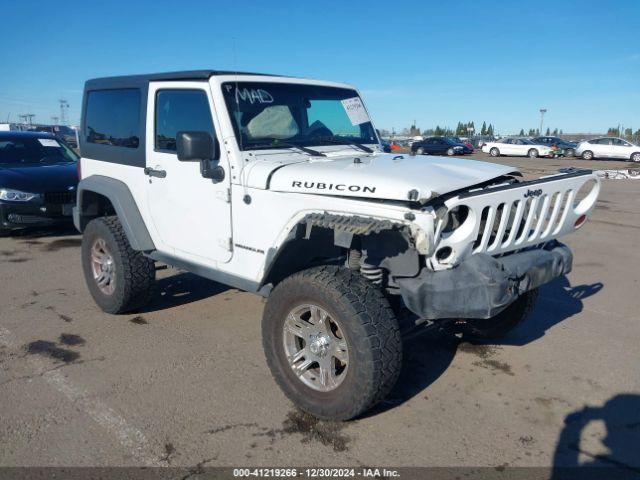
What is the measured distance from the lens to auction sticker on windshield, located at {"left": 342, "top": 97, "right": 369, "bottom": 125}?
15.4 feet

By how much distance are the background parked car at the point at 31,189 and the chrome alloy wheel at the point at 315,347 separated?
18.0 ft

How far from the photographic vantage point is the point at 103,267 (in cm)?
495

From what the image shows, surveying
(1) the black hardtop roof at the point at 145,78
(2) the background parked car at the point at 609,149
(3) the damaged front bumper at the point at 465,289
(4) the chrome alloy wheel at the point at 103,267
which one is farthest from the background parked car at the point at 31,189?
(2) the background parked car at the point at 609,149

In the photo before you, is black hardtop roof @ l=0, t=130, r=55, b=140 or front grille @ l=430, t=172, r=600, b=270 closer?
front grille @ l=430, t=172, r=600, b=270

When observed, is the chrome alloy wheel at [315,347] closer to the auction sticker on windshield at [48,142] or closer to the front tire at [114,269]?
the front tire at [114,269]

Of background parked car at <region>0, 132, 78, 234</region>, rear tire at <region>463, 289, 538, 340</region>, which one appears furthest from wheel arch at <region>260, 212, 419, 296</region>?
background parked car at <region>0, 132, 78, 234</region>

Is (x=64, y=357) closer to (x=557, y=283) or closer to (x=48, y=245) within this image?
(x=48, y=245)

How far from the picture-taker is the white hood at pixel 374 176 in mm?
2910

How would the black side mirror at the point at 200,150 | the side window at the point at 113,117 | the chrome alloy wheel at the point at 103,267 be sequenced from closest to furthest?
the black side mirror at the point at 200,150, the side window at the point at 113,117, the chrome alloy wheel at the point at 103,267

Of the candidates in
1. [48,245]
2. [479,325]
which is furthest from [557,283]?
[48,245]

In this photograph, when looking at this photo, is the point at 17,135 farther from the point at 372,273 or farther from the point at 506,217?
the point at 506,217

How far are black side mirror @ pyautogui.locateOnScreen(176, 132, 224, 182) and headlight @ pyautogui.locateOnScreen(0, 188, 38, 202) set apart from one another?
5489 millimetres

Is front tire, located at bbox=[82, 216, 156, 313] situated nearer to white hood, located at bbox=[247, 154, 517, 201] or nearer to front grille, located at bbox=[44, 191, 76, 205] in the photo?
white hood, located at bbox=[247, 154, 517, 201]

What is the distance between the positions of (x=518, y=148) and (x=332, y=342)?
35357 millimetres
